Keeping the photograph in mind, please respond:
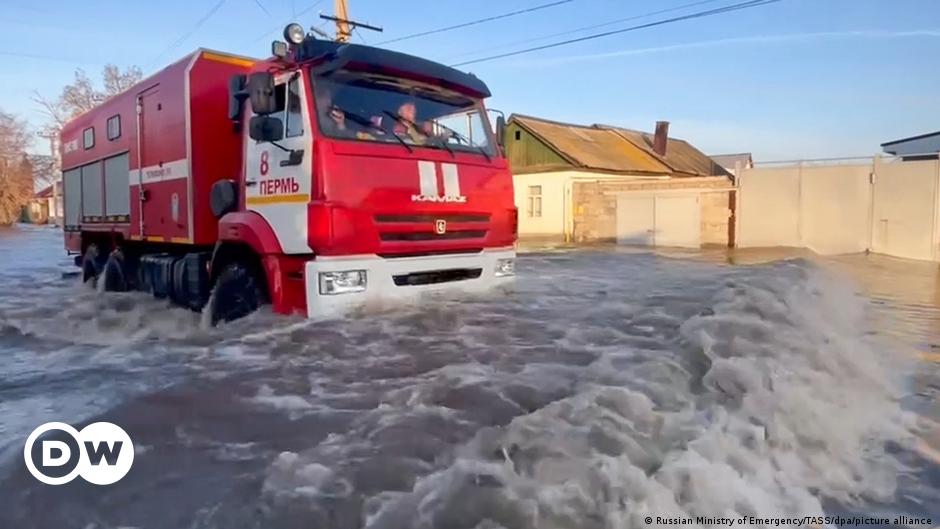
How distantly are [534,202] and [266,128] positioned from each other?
24975 mm

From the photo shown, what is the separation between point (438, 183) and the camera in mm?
5578

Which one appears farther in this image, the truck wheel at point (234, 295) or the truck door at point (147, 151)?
the truck door at point (147, 151)

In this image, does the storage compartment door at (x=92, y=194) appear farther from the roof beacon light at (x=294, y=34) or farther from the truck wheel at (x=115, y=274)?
the roof beacon light at (x=294, y=34)

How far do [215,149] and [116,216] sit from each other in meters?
3.28

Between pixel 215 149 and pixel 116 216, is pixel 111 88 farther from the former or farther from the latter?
pixel 215 149

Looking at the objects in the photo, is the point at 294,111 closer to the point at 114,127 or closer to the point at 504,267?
the point at 504,267

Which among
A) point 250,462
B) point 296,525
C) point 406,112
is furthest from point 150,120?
point 296,525

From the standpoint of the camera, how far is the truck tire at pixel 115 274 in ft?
29.7

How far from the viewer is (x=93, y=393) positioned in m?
3.99

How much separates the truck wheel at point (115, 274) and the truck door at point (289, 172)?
4669 millimetres

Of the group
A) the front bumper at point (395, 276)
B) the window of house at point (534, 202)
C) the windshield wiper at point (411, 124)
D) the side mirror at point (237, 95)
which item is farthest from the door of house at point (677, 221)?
the side mirror at point (237, 95)

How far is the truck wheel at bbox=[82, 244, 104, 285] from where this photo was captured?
32.9 ft

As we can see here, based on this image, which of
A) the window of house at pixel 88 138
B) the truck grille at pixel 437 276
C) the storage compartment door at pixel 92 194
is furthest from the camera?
the window of house at pixel 88 138

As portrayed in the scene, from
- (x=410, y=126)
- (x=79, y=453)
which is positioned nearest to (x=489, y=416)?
(x=79, y=453)
